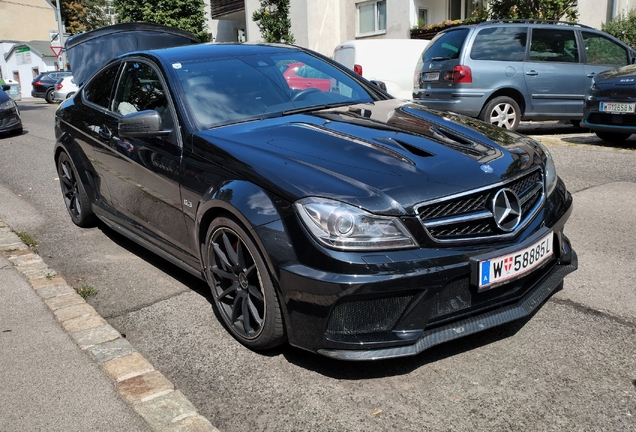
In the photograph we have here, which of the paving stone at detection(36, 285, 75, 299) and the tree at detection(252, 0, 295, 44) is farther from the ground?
the tree at detection(252, 0, 295, 44)

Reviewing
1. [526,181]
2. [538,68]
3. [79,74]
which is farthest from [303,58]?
[79,74]

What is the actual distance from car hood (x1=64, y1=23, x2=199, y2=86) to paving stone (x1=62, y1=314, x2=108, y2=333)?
1194cm

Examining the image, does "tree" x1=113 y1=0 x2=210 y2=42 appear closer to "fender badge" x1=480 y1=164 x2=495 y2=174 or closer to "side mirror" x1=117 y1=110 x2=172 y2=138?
"side mirror" x1=117 y1=110 x2=172 y2=138

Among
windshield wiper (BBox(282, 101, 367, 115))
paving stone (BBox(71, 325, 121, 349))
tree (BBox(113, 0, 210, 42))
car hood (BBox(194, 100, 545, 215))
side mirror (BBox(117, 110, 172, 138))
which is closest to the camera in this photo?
car hood (BBox(194, 100, 545, 215))

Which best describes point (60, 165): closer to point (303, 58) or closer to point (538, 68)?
point (303, 58)

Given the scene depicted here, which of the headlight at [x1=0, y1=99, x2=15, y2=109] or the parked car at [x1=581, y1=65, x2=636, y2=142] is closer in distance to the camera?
the parked car at [x1=581, y1=65, x2=636, y2=142]

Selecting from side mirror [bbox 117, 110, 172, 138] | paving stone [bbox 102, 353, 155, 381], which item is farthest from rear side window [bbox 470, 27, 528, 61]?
paving stone [bbox 102, 353, 155, 381]

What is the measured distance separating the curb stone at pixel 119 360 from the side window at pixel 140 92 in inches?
51.9

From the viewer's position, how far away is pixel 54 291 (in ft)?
14.8

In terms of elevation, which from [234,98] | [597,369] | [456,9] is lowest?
[597,369]

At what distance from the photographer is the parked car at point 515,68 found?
10250 millimetres

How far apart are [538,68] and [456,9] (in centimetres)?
1343

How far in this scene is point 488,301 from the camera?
3.08 meters

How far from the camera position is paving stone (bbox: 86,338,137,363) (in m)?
3.47
